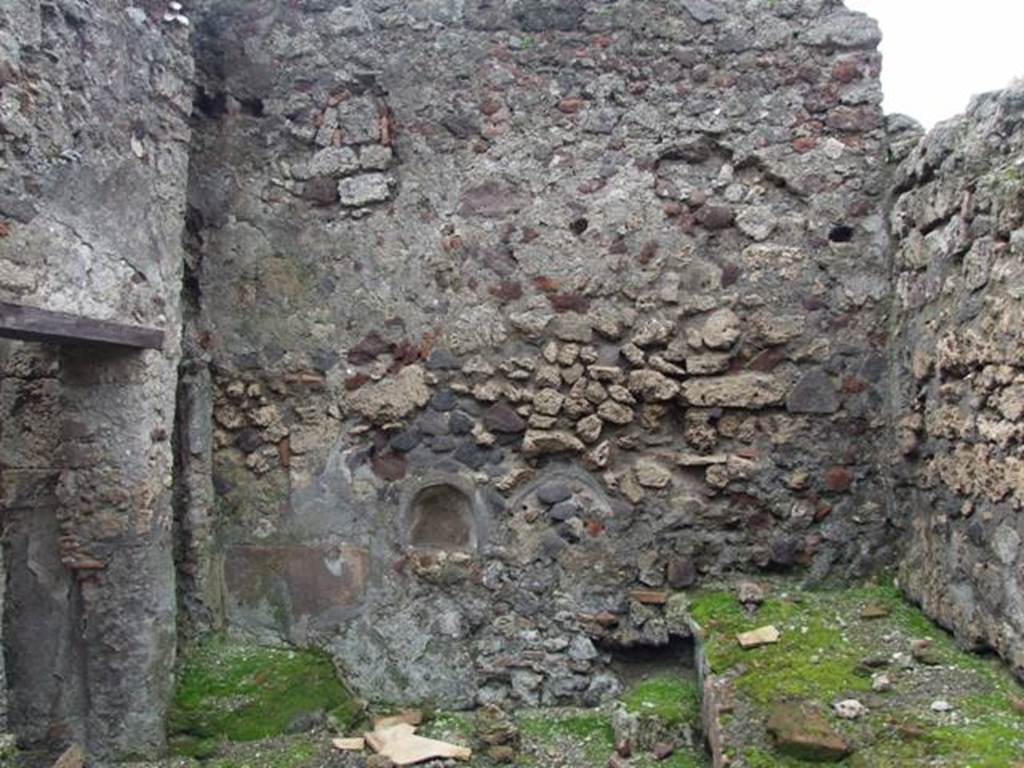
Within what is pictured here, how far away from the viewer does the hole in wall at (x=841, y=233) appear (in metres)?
4.24

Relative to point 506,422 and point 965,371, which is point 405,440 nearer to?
point 506,422

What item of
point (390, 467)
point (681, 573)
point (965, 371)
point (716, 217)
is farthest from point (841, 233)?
point (390, 467)

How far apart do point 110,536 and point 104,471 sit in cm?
25

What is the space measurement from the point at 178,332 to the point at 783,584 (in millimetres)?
2700

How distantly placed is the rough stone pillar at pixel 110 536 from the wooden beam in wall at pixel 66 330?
0.37ft

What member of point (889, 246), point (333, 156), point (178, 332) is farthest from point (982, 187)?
point (178, 332)

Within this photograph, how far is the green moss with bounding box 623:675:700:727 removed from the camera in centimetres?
363

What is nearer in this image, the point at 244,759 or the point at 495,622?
the point at 244,759

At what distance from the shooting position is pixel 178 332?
4.00 metres

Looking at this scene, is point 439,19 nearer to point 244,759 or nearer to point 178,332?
point 178,332

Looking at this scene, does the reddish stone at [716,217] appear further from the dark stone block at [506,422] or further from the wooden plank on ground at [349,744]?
Result: the wooden plank on ground at [349,744]

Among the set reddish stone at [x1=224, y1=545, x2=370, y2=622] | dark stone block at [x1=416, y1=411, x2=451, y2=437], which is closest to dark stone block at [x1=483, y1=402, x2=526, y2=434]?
dark stone block at [x1=416, y1=411, x2=451, y2=437]

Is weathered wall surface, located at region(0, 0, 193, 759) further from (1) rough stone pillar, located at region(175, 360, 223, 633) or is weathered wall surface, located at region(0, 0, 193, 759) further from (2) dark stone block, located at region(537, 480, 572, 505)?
(2) dark stone block, located at region(537, 480, 572, 505)

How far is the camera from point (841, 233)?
13.9 feet
